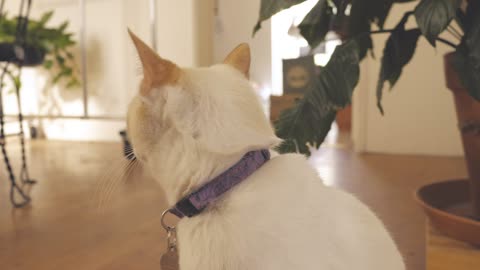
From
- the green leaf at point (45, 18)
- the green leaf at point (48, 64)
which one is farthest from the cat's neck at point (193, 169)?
the green leaf at point (48, 64)

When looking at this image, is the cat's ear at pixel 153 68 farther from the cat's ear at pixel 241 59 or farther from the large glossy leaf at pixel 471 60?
the large glossy leaf at pixel 471 60

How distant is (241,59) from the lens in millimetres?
628

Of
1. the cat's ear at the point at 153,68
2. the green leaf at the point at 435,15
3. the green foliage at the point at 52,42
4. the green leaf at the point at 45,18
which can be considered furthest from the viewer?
the green leaf at the point at 45,18

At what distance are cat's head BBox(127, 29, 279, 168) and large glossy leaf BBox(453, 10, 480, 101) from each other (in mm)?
525

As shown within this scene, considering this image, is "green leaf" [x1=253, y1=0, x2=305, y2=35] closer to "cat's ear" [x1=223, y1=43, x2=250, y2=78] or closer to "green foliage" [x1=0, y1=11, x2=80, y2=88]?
"cat's ear" [x1=223, y1=43, x2=250, y2=78]

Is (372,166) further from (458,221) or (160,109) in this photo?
(160,109)

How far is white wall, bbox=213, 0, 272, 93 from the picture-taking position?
1.77 meters

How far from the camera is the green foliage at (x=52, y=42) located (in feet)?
8.41

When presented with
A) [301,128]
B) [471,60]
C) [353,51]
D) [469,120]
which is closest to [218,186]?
[301,128]

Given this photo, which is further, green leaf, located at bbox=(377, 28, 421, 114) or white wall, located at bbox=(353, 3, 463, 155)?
white wall, located at bbox=(353, 3, 463, 155)

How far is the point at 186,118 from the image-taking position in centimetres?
50

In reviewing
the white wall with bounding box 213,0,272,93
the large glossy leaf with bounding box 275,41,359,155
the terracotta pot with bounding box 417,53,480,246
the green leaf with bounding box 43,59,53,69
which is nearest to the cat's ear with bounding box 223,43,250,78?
the large glossy leaf with bounding box 275,41,359,155

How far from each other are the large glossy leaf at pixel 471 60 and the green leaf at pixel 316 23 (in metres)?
0.33

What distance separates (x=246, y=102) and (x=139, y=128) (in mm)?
157
